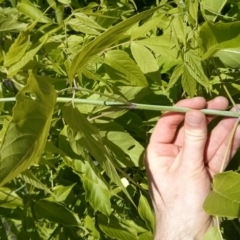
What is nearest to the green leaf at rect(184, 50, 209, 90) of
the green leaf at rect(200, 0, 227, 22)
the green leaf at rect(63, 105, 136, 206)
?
the green leaf at rect(200, 0, 227, 22)

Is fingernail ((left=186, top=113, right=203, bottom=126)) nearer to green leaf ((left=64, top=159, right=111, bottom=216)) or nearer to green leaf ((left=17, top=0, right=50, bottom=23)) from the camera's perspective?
green leaf ((left=64, top=159, right=111, bottom=216))

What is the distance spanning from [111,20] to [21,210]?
20.9 inches

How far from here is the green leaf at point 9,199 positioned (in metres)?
1.10

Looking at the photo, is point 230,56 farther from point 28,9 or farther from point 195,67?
point 28,9

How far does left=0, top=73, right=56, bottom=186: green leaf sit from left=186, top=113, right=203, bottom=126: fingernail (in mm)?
307

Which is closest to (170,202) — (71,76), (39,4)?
(71,76)

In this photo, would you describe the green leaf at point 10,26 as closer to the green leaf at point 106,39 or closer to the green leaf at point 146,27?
the green leaf at point 146,27

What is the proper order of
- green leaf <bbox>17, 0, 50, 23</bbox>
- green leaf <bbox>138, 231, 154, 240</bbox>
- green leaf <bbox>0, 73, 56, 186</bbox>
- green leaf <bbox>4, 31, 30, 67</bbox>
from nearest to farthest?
green leaf <bbox>0, 73, 56, 186</bbox> < green leaf <bbox>4, 31, 30, 67</bbox> < green leaf <bbox>17, 0, 50, 23</bbox> < green leaf <bbox>138, 231, 154, 240</bbox>

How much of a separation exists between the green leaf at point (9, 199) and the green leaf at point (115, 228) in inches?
8.1

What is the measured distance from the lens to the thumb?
2.87 feet

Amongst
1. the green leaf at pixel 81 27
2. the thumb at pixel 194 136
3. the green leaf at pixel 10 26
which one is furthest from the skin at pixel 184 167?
the green leaf at pixel 10 26

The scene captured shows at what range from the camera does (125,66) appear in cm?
95

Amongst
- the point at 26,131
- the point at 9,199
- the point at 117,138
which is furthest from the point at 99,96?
the point at 26,131

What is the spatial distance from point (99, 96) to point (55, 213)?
0.31 m
